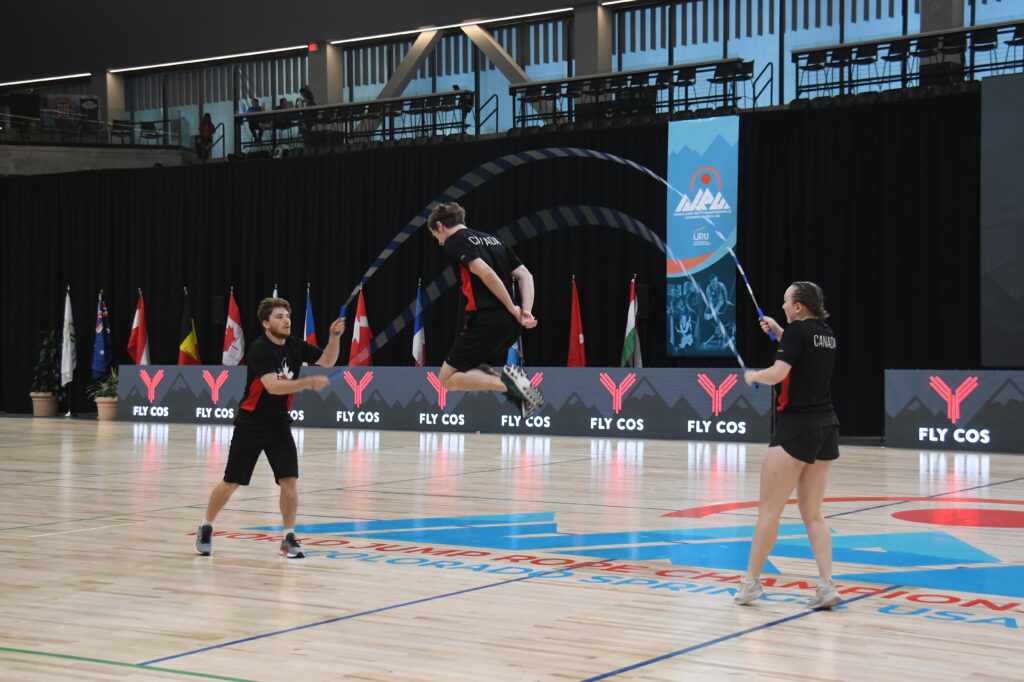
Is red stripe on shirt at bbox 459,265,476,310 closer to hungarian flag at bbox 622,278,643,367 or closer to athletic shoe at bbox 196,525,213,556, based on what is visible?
athletic shoe at bbox 196,525,213,556

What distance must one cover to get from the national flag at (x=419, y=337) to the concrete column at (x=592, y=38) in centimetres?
608

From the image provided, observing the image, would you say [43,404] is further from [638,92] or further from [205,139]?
[638,92]

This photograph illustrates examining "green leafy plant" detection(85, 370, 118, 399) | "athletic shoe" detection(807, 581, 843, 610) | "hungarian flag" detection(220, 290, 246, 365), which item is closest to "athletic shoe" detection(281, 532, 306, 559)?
"athletic shoe" detection(807, 581, 843, 610)

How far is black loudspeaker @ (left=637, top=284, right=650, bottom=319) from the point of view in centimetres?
2150

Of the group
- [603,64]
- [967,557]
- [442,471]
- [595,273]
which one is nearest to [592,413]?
[595,273]

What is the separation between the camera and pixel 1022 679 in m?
4.71

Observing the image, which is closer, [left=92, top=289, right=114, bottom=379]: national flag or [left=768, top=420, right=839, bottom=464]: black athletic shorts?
[left=768, top=420, right=839, bottom=464]: black athletic shorts

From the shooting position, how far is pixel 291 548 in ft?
25.4

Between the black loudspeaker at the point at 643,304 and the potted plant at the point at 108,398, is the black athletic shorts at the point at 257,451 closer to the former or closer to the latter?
the black loudspeaker at the point at 643,304

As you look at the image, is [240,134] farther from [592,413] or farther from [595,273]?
[592,413]

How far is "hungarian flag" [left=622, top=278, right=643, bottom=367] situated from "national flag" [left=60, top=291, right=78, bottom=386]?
43.0ft

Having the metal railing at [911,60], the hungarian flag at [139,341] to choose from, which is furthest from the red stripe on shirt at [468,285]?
the hungarian flag at [139,341]

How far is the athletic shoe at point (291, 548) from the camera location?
25.3ft

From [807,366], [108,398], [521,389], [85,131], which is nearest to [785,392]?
[807,366]
